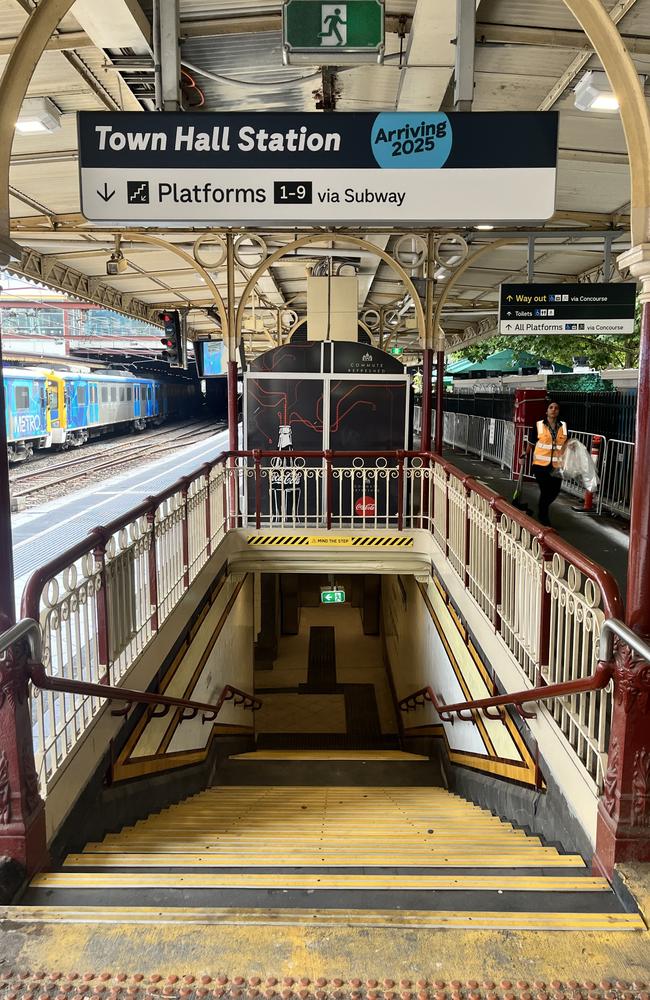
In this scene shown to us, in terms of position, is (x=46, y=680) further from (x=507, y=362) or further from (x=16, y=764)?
(x=507, y=362)

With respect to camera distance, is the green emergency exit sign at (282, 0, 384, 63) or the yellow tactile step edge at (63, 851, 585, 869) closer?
the yellow tactile step edge at (63, 851, 585, 869)

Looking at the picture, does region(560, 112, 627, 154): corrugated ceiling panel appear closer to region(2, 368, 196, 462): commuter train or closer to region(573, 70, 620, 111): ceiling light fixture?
region(573, 70, 620, 111): ceiling light fixture

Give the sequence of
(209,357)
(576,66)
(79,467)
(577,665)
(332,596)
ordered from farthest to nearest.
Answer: (209,357)
(79,467)
(332,596)
(576,66)
(577,665)

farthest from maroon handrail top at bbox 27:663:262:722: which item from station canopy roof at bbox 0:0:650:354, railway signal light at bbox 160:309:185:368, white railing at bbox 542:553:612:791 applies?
railway signal light at bbox 160:309:185:368

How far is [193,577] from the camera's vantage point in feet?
22.9

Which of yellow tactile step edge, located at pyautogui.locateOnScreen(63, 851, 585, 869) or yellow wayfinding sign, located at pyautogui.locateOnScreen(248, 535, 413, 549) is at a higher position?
yellow wayfinding sign, located at pyautogui.locateOnScreen(248, 535, 413, 549)

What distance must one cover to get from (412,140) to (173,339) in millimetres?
11182

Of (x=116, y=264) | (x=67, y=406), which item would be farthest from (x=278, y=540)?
(x=67, y=406)

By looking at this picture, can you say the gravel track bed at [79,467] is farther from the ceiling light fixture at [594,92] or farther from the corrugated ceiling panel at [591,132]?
the ceiling light fixture at [594,92]

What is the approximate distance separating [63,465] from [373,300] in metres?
9.76

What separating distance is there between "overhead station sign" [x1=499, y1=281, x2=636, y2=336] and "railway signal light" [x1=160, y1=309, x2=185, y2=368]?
7129 millimetres

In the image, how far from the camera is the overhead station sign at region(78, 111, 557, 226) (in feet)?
10.8

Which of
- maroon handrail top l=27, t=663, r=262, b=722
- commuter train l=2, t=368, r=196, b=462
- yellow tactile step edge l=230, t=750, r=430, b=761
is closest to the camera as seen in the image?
maroon handrail top l=27, t=663, r=262, b=722

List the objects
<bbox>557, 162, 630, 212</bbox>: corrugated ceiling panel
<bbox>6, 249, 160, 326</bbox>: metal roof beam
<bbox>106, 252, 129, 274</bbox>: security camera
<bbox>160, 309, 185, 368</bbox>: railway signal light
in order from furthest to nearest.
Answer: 1. <bbox>160, 309, 185, 368</bbox>: railway signal light
2. <bbox>6, 249, 160, 326</bbox>: metal roof beam
3. <bbox>106, 252, 129, 274</bbox>: security camera
4. <bbox>557, 162, 630, 212</bbox>: corrugated ceiling panel
